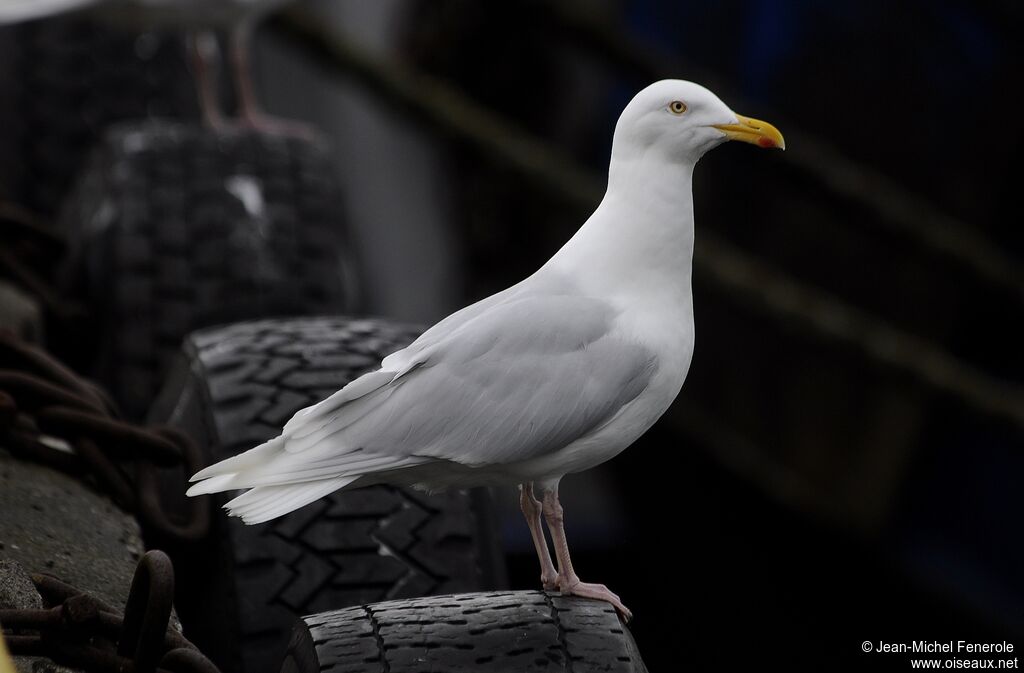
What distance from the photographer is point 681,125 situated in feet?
5.45

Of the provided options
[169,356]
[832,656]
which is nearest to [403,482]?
[169,356]

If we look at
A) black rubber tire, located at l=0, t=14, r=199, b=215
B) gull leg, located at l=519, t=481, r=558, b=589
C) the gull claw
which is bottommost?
the gull claw

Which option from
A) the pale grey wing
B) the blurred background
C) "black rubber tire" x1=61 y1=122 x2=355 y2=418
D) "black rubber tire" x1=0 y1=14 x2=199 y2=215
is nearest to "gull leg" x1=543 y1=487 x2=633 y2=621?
the pale grey wing

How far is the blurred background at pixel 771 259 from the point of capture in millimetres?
4738

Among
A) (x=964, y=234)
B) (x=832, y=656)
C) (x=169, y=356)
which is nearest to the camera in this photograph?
(x=169, y=356)

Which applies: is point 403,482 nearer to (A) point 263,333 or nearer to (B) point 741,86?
(A) point 263,333

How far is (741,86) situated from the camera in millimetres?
5340

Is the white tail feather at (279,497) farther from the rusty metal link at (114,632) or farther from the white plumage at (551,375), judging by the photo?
the rusty metal link at (114,632)

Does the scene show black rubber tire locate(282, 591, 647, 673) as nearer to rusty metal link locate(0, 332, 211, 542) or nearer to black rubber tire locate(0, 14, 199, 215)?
rusty metal link locate(0, 332, 211, 542)

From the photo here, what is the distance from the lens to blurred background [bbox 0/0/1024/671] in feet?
15.5

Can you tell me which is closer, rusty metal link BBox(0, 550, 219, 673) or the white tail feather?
rusty metal link BBox(0, 550, 219, 673)

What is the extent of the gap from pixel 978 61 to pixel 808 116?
2.14 ft

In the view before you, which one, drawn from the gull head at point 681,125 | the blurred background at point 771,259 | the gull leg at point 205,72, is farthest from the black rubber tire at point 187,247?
the blurred background at point 771,259

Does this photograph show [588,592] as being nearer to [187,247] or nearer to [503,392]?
[503,392]
